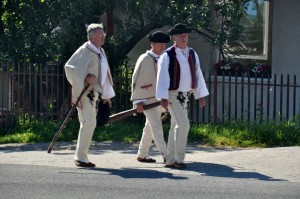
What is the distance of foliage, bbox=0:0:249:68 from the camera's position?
554 inches

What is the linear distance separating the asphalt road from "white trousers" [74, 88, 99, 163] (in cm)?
26

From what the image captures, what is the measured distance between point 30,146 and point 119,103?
205 cm

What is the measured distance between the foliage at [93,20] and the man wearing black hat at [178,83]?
10.9ft

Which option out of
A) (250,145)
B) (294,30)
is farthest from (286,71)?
(250,145)

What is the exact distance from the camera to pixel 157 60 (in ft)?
35.4

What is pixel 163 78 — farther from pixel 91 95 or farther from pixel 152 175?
pixel 152 175

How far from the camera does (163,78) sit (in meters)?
10.2

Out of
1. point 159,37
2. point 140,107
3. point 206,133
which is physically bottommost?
point 206,133

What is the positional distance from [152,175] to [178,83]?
1.22 meters

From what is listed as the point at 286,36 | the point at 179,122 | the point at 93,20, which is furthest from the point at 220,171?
the point at 286,36

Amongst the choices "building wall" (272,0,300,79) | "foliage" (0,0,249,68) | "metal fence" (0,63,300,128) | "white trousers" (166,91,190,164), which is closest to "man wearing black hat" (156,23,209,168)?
"white trousers" (166,91,190,164)

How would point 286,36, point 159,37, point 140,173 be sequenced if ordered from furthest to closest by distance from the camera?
point 286,36, point 159,37, point 140,173

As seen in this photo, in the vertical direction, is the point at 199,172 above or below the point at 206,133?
below

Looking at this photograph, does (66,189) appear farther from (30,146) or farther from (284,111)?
(284,111)
